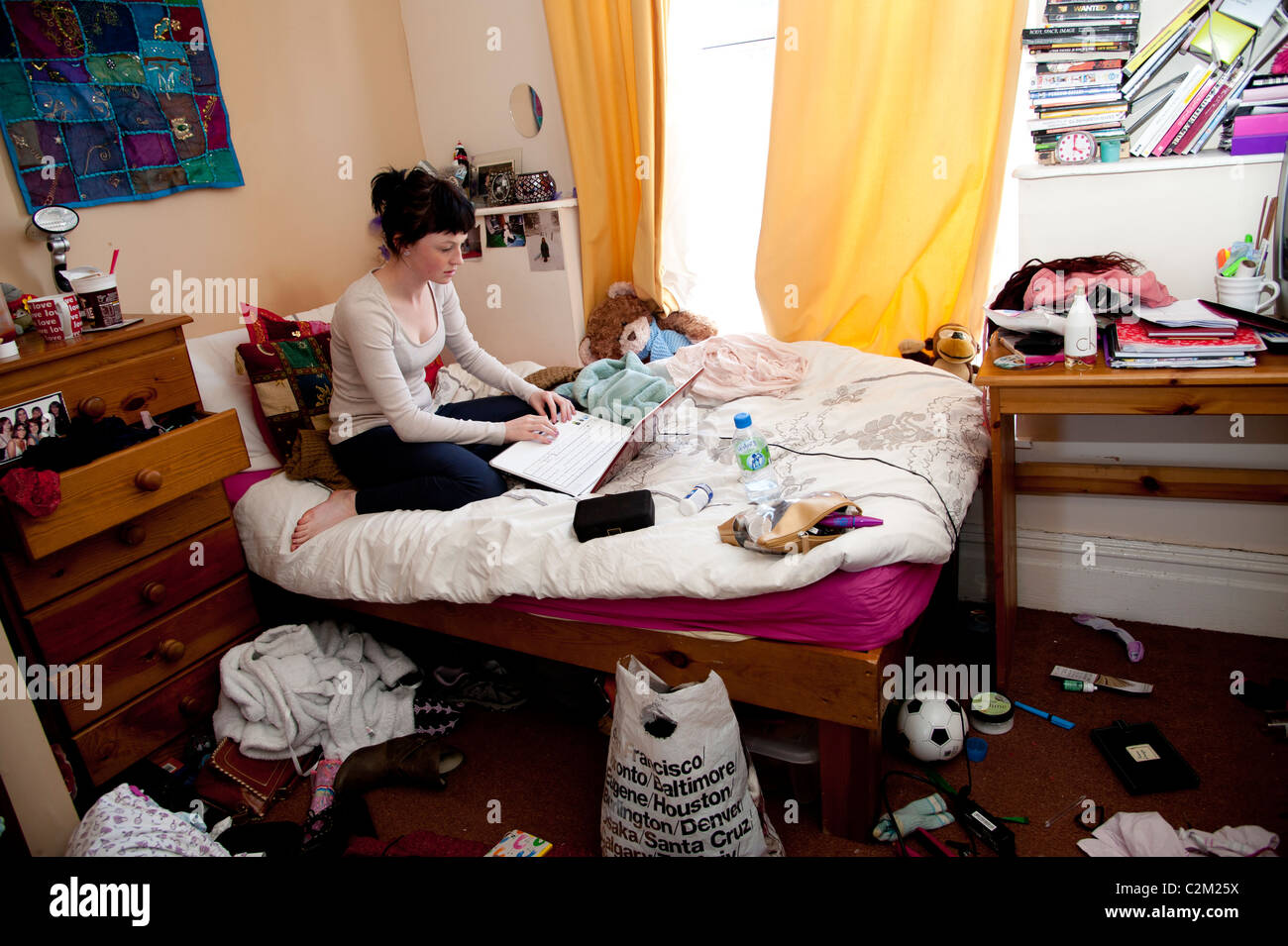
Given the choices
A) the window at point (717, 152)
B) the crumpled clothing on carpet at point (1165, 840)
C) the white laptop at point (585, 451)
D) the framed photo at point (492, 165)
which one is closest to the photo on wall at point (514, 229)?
the framed photo at point (492, 165)

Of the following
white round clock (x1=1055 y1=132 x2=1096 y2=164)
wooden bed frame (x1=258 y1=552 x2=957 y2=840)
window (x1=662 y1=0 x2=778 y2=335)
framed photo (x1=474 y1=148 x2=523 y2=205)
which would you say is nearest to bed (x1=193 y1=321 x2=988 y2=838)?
wooden bed frame (x1=258 y1=552 x2=957 y2=840)

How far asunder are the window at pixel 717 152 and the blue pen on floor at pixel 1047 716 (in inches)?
57.4

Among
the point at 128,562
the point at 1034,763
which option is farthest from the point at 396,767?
the point at 1034,763

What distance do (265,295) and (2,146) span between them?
77 cm

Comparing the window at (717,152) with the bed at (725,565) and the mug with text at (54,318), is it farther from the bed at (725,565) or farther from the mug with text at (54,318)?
the mug with text at (54,318)

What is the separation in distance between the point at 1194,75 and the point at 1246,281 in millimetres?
519

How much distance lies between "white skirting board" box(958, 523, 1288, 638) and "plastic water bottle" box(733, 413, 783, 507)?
0.71 metres

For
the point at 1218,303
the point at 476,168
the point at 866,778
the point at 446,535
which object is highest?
the point at 476,168

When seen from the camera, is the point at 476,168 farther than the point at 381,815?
Yes

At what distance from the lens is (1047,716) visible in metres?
1.87

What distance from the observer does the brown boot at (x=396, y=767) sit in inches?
73.8

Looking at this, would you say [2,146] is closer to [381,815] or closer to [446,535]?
[446,535]
